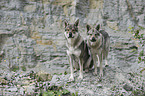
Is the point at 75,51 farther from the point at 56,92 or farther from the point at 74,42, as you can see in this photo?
the point at 56,92

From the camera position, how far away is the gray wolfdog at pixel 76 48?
348 cm

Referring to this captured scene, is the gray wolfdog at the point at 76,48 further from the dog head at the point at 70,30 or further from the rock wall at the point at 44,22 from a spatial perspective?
the rock wall at the point at 44,22

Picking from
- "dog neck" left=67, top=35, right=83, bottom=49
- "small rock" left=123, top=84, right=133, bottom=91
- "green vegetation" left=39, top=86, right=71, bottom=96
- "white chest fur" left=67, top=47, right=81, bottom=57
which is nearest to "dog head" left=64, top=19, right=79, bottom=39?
"dog neck" left=67, top=35, right=83, bottom=49

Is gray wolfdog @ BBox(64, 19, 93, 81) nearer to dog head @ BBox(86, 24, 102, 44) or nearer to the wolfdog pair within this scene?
the wolfdog pair

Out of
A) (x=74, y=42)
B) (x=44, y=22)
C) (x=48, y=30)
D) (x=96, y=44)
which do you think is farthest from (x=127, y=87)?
(x=44, y=22)

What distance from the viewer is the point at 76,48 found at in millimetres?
3691

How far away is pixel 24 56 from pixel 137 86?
5059 millimetres

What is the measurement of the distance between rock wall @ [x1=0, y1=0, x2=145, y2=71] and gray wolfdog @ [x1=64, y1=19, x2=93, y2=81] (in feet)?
8.54

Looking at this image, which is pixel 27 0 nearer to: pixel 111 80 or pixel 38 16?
pixel 38 16

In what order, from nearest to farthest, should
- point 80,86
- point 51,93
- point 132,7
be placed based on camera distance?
point 51,93 < point 80,86 < point 132,7

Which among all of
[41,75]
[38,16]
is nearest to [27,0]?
[38,16]

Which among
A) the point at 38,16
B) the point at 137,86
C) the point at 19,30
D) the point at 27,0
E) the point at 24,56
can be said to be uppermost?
the point at 27,0

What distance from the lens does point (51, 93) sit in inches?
134

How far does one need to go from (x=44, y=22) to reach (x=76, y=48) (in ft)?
12.6
